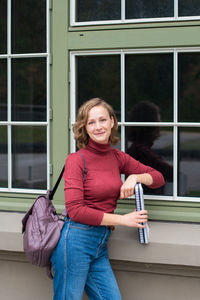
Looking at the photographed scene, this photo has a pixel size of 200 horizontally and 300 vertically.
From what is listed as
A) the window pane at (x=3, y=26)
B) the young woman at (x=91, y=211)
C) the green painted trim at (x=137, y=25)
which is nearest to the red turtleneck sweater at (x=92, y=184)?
the young woman at (x=91, y=211)

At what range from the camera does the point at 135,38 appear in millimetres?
2572

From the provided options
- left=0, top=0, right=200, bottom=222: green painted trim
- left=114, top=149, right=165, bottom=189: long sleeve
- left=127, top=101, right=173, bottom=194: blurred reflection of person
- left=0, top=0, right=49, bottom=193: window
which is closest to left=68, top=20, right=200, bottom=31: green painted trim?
left=0, top=0, right=200, bottom=222: green painted trim

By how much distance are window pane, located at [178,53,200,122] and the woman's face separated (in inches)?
24.0

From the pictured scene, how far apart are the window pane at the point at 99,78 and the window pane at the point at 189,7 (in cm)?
48

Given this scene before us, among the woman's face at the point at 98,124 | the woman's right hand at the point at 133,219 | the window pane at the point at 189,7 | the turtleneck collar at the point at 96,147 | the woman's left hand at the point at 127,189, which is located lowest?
the woman's right hand at the point at 133,219

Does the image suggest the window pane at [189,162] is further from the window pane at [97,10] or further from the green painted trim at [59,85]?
the window pane at [97,10]

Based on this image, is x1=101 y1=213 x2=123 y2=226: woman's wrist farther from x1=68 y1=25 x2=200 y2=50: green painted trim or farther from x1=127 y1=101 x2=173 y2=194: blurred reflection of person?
x1=68 y1=25 x2=200 y2=50: green painted trim

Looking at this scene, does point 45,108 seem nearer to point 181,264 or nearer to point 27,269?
point 27,269

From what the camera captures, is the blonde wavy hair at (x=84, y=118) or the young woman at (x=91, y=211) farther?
the blonde wavy hair at (x=84, y=118)

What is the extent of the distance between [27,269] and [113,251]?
642 mm

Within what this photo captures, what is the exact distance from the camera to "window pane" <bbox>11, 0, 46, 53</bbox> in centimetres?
279

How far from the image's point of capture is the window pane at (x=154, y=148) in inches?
103

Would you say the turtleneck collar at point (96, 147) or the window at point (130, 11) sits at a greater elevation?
the window at point (130, 11)

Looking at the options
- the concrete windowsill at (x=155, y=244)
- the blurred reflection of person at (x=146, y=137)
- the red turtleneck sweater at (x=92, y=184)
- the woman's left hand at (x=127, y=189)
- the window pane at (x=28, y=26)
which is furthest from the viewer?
the window pane at (x=28, y=26)
